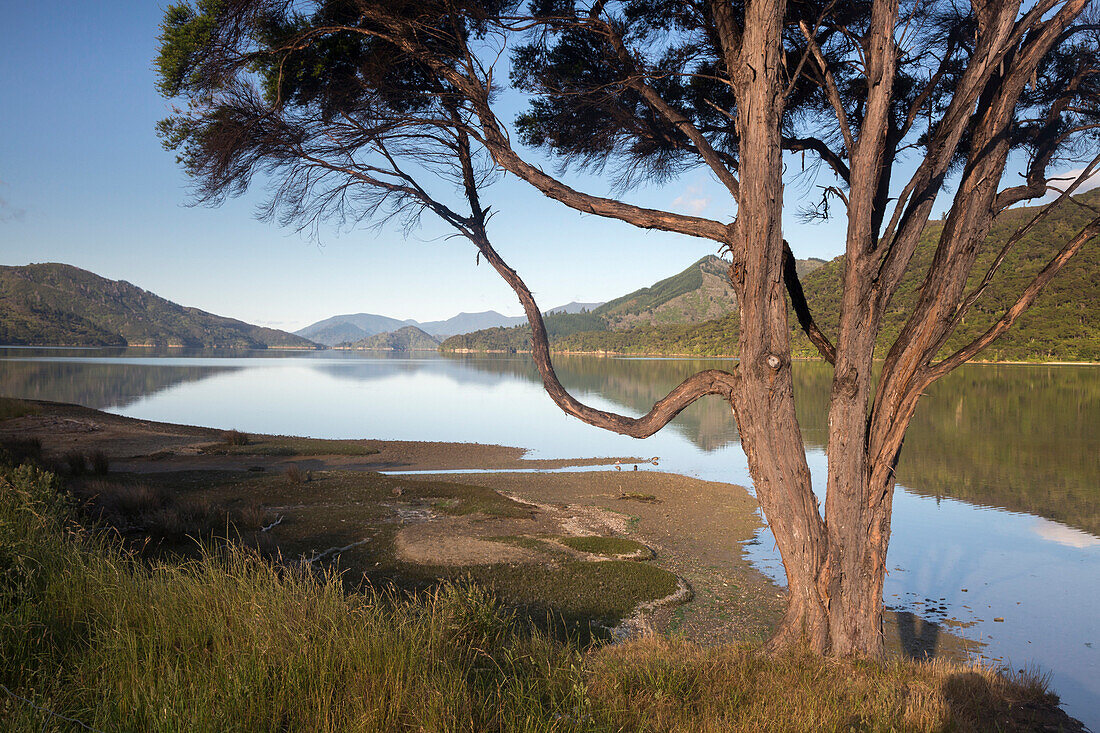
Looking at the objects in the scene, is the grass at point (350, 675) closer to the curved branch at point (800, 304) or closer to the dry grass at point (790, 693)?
the dry grass at point (790, 693)

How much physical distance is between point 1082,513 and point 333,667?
16930 millimetres

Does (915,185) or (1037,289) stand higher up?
(915,185)

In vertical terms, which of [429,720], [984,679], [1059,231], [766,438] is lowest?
[984,679]

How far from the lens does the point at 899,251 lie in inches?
188

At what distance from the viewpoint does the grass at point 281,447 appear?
1961cm

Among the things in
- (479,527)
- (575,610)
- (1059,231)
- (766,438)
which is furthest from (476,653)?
(1059,231)

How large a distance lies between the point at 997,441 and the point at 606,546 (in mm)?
21142

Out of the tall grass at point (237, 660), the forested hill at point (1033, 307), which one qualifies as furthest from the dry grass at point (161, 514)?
the forested hill at point (1033, 307)

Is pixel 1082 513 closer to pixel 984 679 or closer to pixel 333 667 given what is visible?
pixel 984 679

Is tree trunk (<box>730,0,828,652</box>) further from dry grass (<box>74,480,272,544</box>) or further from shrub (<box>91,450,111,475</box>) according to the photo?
shrub (<box>91,450,111,475</box>)

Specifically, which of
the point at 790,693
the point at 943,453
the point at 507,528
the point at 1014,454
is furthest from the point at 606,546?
the point at 1014,454

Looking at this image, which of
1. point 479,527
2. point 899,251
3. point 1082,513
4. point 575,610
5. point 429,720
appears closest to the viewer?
point 429,720

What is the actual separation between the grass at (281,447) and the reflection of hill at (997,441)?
44.8 ft

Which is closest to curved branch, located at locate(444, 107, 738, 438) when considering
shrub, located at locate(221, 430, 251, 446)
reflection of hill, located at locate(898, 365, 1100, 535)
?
reflection of hill, located at locate(898, 365, 1100, 535)
